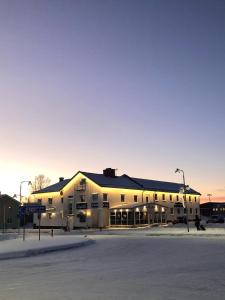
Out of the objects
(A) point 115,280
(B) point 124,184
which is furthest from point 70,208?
(A) point 115,280

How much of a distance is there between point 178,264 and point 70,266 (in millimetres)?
4019

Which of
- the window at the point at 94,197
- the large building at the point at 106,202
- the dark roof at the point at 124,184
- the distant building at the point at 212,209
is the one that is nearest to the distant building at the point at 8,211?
the large building at the point at 106,202

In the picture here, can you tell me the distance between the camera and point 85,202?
7119cm

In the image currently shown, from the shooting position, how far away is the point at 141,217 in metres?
69.1

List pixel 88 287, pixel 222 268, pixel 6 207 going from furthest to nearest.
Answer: pixel 6 207
pixel 222 268
pixel 88 287

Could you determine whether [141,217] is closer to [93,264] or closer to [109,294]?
[93,264]

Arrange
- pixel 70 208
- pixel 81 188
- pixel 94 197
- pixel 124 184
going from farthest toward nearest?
pixel 70 208
pixel 124 184
pixel 81 188
pixel 94 197

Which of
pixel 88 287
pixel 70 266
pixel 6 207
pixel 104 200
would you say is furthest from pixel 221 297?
pixel 6 207

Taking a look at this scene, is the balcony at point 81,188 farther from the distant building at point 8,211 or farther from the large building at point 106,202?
the distant building at point 8,211

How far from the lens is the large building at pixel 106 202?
6869 centimetres

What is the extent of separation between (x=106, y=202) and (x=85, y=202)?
4.35 m

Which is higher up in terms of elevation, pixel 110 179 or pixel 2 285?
pixel 110 179

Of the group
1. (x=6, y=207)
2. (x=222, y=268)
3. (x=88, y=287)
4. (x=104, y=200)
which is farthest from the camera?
(x=6, y=207)

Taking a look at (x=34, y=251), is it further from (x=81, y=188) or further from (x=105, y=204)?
(x=81, y=188)
